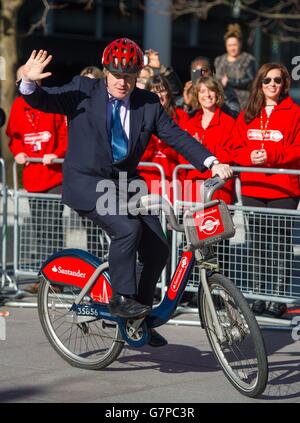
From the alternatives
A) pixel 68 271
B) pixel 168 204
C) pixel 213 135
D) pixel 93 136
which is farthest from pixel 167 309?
pixel 213 135

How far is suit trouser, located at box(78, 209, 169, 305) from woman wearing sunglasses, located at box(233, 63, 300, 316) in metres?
1.93

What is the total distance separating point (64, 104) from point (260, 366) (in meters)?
2.10

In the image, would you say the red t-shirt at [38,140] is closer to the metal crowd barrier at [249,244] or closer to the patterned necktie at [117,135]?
the metal crowd barrier at [249,244]

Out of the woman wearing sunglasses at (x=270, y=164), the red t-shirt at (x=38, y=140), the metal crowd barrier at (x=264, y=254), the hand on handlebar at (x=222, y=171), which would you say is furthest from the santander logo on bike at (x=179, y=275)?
the red t-shirt at (x=38, y=140)

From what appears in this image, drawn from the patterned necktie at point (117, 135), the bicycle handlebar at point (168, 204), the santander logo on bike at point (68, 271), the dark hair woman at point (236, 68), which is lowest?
the santander logo on bike at point (68, 271)

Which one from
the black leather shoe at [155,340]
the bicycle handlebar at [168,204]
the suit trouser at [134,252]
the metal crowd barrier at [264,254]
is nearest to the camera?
the bicycle handlebar at [168,204]

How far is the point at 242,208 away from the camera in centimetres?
877

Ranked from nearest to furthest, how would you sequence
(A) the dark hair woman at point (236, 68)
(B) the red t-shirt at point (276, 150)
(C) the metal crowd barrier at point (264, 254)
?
1. (C) the metal crowd barrier at point (264, 254)
2. (B) the red t-shirt at point (276, 150)
3. (A) the dark hair woman at point (236, 68)

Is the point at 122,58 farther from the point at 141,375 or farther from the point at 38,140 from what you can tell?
the point at 38,140

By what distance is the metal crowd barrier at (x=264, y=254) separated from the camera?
858cm

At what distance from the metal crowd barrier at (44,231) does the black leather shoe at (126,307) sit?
103 inches

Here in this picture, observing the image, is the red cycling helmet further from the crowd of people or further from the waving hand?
the crowd of people

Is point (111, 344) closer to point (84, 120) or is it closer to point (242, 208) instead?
point (84, 120)
